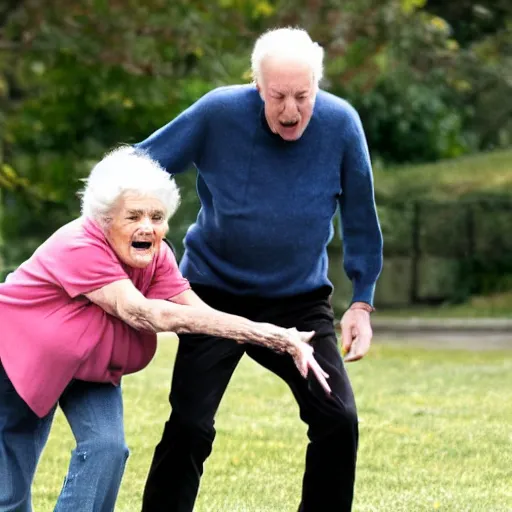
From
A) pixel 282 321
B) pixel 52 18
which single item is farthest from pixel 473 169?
pixel 282 321

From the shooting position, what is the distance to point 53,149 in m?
14.9

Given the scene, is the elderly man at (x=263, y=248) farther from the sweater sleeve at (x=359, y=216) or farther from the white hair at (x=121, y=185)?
the white hair at (x=121, y=185)

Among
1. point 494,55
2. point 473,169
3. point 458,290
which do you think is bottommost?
point 458,290

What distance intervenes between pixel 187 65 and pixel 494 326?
392 centimetres

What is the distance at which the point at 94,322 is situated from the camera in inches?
160

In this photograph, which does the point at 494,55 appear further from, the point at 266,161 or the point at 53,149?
the point at 266,161

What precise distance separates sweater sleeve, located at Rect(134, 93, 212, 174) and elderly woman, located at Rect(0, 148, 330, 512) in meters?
0.40

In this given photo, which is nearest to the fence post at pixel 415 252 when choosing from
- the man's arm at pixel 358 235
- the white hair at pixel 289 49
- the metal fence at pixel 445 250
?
the metal fence at pixel 445 250

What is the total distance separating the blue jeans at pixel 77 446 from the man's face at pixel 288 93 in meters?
0.93

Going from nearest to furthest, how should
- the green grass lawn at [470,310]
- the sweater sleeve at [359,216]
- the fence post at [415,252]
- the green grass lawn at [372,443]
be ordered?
the sweater sleeve at [359,216] < the green grass lawn at [372,443] < the green grass lawn at [470,310] < the fence post at [415,252]

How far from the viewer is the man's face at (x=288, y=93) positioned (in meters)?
4.32

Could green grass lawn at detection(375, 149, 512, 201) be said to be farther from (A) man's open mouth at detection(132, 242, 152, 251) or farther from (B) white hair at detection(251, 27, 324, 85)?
(A) man's open mouth at detection(132, 242, 152, 251)

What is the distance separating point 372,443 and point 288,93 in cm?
326

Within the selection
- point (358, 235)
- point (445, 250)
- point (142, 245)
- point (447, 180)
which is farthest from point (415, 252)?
point (142, 245)
